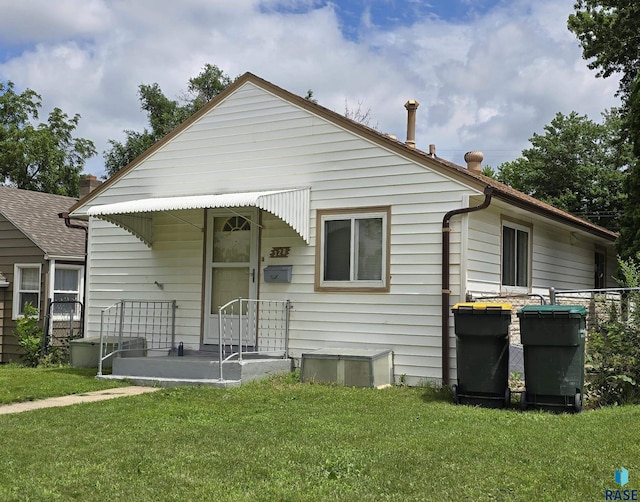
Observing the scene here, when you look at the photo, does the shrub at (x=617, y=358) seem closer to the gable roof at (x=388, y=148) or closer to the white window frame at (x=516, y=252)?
the gable roof at (x=388, y=148)

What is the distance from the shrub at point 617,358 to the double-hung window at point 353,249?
318 cm

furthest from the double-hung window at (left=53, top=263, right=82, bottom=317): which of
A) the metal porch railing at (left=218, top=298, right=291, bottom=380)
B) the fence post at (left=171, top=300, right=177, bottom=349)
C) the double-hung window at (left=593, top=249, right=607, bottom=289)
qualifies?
the double-hung window at (left=593, top=249, right=607, bottom=289)

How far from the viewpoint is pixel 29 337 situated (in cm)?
1444

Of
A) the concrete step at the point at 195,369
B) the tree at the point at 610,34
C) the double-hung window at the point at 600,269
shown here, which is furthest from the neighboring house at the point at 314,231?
the tree at the point at 610,34

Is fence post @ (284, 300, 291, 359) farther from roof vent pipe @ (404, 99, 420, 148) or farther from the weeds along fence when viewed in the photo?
roof vent pipe @ (404, 99, 420, 148)

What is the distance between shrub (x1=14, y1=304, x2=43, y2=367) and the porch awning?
3915mm

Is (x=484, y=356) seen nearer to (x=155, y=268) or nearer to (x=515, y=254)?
(x=515, y=254)

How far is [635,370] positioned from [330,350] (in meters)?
4.18

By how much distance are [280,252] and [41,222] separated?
8.49 meters

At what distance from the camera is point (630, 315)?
328 inches

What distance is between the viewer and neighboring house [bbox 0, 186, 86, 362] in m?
A: 15.6

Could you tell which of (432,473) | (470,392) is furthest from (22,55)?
(432,473)

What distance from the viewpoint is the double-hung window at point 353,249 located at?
10.6 metres

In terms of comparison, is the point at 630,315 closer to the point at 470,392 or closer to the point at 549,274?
the point at 470,392
